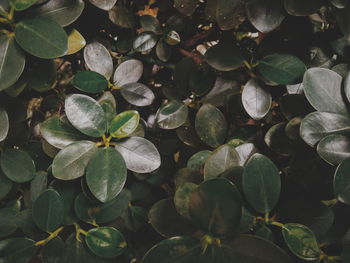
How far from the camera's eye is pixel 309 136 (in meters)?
0.57

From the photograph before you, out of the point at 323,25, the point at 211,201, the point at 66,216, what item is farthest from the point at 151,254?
the point at 323,25

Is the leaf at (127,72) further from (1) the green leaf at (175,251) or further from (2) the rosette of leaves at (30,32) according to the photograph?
(1) the green leaf at (175,251)

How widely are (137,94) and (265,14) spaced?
1.09 ft

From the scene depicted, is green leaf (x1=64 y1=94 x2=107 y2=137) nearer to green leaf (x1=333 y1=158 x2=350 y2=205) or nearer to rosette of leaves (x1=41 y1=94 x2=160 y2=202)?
rosette of leaves (x1=41 y1=94 x2=160 y2=202)

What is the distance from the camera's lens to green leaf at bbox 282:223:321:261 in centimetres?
54

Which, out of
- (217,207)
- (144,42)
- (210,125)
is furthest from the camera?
(144,42)

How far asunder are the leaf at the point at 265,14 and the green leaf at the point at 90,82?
0.35 metres

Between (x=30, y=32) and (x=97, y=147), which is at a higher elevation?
(x=30, y=32)

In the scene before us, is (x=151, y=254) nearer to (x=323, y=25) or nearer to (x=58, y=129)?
(x=58, y=129)

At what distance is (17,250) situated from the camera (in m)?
0.65

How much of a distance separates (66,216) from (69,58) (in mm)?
449

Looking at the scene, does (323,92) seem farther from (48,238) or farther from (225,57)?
(48,238)

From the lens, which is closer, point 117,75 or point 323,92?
point 323,92

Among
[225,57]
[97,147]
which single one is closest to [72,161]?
[97,147]
